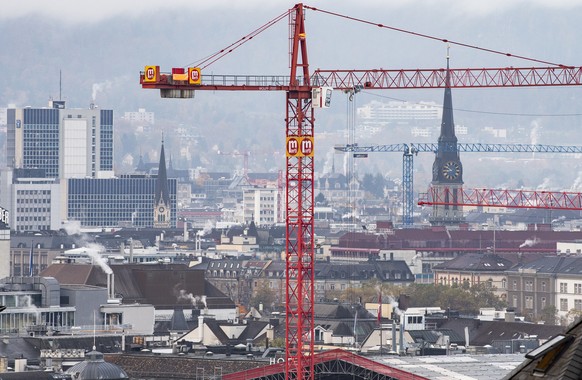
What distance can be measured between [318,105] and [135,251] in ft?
387

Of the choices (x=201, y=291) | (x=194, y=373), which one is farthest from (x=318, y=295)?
(x=194, y=373)

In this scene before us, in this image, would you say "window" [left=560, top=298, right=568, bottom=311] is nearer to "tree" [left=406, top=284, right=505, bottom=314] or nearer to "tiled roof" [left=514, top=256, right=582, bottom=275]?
"tiled roof" [left=514, top=256, right=582, bottom=275]

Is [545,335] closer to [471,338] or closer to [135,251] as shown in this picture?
[471,338]

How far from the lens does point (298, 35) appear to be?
72.9 meters

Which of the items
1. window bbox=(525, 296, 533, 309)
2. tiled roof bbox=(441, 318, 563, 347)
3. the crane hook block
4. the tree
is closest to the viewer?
the crane hook block

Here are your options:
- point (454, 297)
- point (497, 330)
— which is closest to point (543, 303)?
point (454, 297)

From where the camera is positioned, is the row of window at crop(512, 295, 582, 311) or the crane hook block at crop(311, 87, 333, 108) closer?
the crane hook block at crop(311, 87, 333, 108)

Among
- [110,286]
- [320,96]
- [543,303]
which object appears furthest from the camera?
Result: [543,303]

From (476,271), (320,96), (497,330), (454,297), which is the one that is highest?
(320,96)

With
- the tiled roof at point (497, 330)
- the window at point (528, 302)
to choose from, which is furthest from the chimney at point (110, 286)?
the window at point (528, 302)

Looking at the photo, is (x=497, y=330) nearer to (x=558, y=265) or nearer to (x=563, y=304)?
(x=563, y=304)

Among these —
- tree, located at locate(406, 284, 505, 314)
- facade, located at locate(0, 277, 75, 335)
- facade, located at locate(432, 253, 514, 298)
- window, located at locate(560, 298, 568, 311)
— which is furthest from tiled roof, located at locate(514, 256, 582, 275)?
facade, located at locate(0, 277, 75, 335)

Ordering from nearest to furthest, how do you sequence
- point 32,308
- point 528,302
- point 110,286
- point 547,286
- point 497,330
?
point 32,308 < point 497,330 < point 110,286 < point 547,286 < point 528,302

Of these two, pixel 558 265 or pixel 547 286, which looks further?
pixel 558 265
